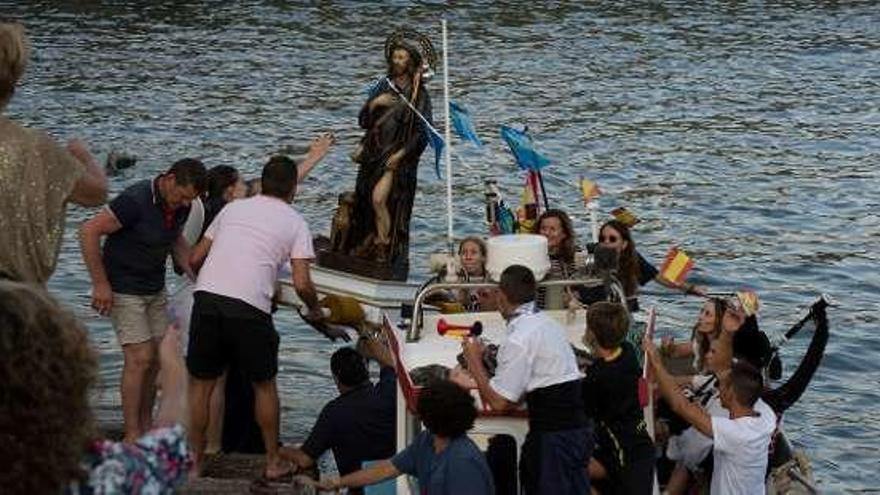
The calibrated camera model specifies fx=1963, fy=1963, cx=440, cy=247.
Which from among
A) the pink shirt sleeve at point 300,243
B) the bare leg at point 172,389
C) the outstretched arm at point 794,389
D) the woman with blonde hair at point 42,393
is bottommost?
the outstretched arm at point 794,389

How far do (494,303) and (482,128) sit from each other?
21089 millimetres

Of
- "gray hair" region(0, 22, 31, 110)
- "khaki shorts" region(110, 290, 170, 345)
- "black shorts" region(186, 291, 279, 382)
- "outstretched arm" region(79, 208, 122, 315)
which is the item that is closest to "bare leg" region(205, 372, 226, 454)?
"black shorts" region(186, 291, 279, 382)

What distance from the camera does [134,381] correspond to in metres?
10.7

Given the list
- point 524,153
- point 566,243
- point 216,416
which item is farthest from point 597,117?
point 216,416

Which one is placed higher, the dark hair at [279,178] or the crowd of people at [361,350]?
the dark hair at [279,178]

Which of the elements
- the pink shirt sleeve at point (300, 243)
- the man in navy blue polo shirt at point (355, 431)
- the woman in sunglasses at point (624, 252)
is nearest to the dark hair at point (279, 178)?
the pink shirt sleeve at point (300, 243)

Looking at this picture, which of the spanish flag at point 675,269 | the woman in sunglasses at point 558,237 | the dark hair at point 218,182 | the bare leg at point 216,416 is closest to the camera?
the bare leg at point 216,416

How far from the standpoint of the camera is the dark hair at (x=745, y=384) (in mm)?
10477

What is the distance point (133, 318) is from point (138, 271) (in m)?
0.26

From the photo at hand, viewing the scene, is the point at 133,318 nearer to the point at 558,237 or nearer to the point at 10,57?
the point at 558,237

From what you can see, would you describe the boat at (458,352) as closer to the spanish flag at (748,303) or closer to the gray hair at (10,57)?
the spanish flag at (748,303)

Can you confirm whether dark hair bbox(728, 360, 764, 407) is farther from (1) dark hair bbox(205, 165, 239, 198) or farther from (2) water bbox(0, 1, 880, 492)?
(2) water bbox(0, 1, 880, 492)

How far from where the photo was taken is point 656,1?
48.4 m

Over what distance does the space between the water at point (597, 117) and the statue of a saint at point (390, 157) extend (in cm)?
163
